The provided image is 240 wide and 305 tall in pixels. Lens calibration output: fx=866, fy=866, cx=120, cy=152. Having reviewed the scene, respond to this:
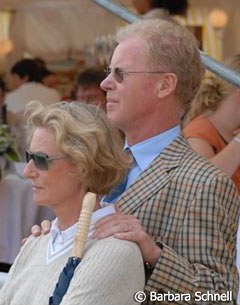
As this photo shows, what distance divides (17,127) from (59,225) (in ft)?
14.8

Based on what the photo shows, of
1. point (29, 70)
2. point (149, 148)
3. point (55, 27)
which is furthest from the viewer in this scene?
point (55, 27)

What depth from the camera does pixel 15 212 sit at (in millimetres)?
5730

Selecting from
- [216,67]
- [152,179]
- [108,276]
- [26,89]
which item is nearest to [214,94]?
[216,67]

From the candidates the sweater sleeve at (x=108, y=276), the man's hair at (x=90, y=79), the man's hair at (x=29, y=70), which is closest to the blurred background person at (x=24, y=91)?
the man's hair at (x=29, y=70)

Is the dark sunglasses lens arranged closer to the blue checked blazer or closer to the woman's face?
the woman's face

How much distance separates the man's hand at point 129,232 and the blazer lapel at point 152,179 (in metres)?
0.15

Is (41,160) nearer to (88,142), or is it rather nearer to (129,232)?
(88,142)

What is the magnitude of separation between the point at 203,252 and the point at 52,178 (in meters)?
0.46

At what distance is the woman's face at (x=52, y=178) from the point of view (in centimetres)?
239

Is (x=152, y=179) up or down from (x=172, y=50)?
down

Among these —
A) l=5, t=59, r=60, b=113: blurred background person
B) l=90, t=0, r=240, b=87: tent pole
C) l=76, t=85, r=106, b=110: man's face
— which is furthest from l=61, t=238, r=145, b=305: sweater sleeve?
l=5, t=59, r=60, b=113: blurred background person

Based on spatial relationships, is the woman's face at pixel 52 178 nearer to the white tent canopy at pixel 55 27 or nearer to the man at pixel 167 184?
the man at pixel 167 184

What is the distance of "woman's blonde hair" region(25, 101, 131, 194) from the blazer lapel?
0.28 ft

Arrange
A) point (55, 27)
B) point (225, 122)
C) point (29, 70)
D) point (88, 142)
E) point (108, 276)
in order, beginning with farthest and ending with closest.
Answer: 1. point (55, 27)
2. point (29, 70)
3. point (225, 122)
4. point (88, 142)
5. point (108, 276)
